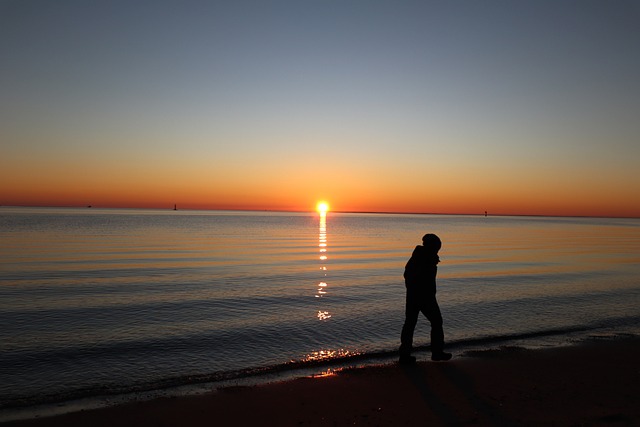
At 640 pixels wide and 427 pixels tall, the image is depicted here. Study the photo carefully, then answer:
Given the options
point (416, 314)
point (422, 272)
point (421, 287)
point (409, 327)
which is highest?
point (422, 272)

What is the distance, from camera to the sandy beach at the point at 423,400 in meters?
6.42

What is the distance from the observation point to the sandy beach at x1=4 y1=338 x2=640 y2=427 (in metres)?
6.42

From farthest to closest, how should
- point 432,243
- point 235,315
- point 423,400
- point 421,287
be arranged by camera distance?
point 235,315, point 421,287, point 432,243, point 423,400

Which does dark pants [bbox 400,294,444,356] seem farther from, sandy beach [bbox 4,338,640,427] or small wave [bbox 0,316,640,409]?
small wave [bbox 0,316,640,409]

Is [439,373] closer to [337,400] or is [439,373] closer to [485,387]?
[485,387]

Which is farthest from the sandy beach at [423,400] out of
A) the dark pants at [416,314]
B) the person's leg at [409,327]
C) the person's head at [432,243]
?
the person's head at [432,243]

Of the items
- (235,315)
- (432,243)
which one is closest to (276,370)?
(432,243)

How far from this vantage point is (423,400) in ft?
23.5

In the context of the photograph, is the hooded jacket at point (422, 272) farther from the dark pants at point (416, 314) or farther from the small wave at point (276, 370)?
the small wave at point (276, 370)

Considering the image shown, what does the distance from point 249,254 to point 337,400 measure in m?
26.1

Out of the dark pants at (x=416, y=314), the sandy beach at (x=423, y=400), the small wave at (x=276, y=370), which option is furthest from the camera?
the dark pants at (x=416, y=314)

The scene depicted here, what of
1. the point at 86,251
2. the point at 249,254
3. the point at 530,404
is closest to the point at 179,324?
the point at 530,404

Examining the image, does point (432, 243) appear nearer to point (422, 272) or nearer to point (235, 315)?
point (422, 272)

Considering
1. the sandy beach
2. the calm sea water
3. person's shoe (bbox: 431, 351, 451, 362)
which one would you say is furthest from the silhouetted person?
the calm sea water
